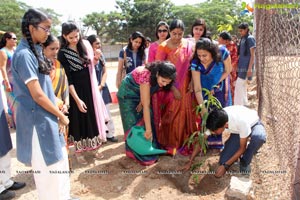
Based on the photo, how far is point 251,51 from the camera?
17.6 feet

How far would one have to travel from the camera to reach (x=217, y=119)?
2.63 metres

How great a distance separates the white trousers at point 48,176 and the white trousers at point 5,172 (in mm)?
767

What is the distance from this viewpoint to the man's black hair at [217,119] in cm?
263

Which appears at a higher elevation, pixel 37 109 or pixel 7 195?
pixel 37 109

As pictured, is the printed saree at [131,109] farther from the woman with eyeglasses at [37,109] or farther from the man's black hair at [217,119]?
the woman with eyeglasses at [37,109]

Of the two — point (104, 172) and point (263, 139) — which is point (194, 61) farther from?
point (104, 172)

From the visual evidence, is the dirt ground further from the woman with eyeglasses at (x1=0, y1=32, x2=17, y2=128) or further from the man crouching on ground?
the woman with eyeglasses at (x1=0, y1=32, x2=17, y2=128)

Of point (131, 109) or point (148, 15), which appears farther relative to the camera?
point (148, 15)

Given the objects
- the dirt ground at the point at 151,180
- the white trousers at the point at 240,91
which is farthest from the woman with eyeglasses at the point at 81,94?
the white trousers at the point at 240,91

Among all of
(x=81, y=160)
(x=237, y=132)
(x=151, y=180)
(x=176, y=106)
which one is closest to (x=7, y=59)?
(x=81, y=160)

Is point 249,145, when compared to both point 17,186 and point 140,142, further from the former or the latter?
point 17,186

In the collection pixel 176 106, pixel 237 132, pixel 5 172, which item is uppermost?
pixel 176 106

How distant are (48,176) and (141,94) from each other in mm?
1224

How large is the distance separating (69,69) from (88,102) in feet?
1.48
